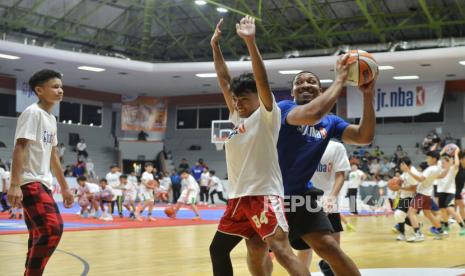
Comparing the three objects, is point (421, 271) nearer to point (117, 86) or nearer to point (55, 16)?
point (55, 16)

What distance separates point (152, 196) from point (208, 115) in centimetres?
1680

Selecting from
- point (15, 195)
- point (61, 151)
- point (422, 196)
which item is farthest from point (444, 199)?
point (61, 151)

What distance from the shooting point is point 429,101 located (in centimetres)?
2647

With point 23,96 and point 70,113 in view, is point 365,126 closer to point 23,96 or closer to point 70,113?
point 23,96

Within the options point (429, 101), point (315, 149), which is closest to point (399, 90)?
point (429, 101)

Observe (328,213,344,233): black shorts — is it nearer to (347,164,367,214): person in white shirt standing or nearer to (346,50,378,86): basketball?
(346,50,378,86): basketball

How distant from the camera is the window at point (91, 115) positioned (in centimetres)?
3194

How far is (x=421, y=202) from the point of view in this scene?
1193 cm

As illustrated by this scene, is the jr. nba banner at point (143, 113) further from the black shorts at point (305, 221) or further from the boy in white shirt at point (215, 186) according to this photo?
the black shorts at point (305, 221)

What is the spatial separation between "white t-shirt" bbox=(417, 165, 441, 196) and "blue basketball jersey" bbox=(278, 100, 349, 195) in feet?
26.5

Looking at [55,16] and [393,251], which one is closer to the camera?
[393,251]

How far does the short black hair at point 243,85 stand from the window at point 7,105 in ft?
86.2

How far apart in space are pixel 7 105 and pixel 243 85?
26514 millimetres

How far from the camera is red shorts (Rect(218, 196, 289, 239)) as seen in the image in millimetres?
3816
